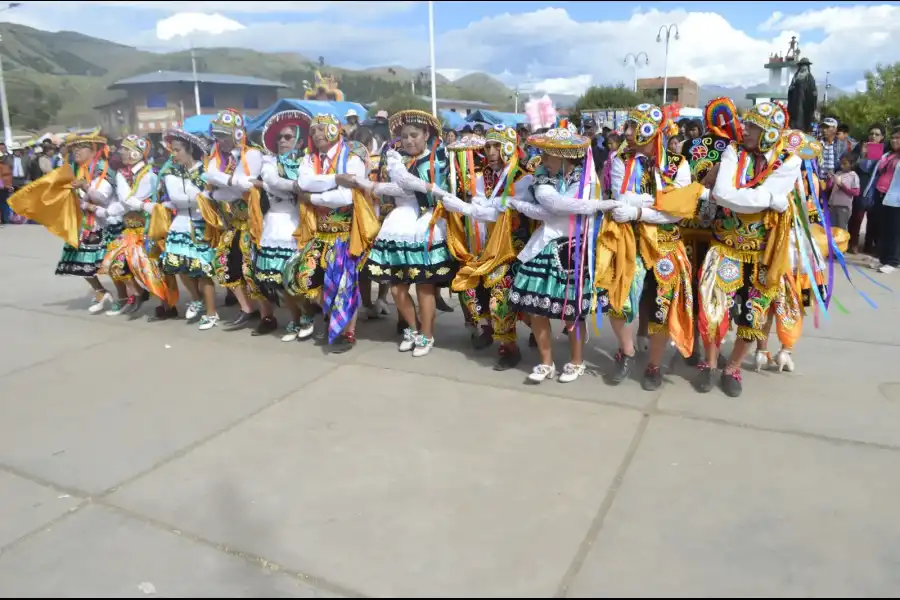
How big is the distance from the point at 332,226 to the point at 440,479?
101 inches

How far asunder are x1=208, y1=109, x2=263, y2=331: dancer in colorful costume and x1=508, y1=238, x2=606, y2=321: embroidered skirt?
2449 millimetres

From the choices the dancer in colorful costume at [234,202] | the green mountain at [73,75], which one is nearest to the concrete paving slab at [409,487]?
the dancer in colorful costume at [234,202]

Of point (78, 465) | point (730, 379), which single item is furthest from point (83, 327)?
point (730, 379)

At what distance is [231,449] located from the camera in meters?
3.68

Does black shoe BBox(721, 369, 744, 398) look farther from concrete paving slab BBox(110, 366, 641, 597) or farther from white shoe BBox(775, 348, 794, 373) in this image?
concrete paving slab BBox(110, 366, 641, 597)

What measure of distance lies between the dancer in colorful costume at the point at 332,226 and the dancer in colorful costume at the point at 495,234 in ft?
2.58

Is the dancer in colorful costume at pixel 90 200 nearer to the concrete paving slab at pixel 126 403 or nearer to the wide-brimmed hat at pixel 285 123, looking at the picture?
the concrete paving slab at pixel 126 403

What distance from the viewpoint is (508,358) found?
16.0ft

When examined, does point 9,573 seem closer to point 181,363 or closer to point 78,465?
point 78,465

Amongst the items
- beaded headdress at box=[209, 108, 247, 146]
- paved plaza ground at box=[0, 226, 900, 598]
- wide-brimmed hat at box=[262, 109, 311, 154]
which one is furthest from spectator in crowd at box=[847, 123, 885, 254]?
beaded headdress at box=[209, 108, 247, 146]

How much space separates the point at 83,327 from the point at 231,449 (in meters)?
3.52

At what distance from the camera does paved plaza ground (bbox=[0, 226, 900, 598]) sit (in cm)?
259

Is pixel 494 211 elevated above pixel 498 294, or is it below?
above

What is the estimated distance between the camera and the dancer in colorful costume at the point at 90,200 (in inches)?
250
